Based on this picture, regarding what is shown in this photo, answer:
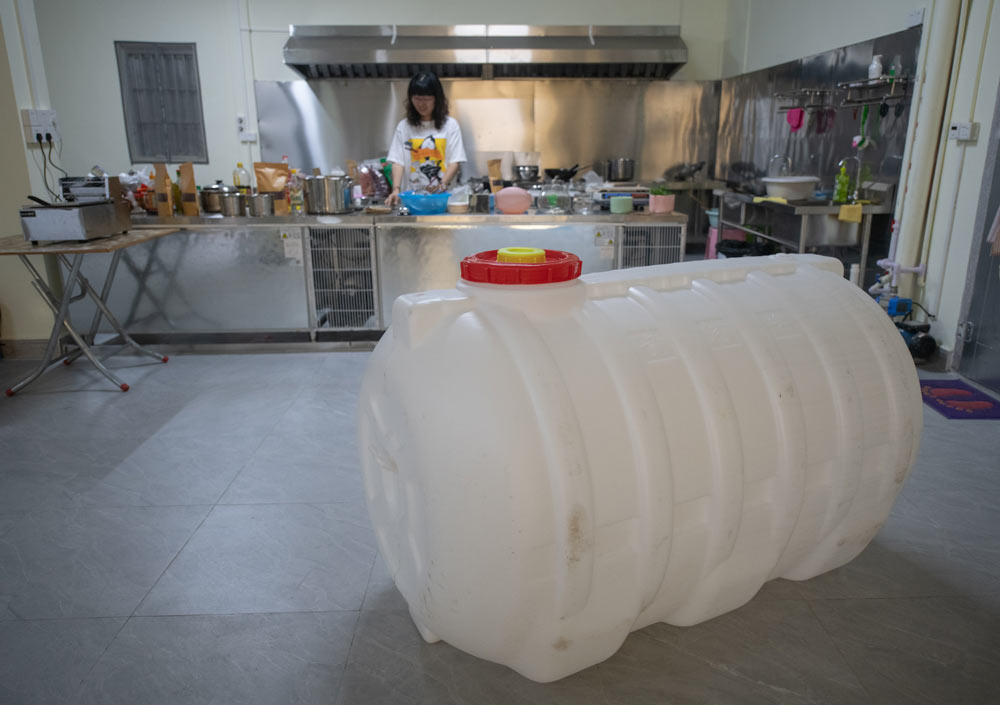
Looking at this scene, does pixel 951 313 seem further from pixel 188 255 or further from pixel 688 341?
pixel 188 255

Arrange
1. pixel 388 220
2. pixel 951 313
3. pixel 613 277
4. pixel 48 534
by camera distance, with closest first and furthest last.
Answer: pixel 613 277
pixel 48 534
pixel 951 313
pixel 388 220

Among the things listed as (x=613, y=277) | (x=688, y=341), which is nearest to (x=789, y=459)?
(x=688, y=341)

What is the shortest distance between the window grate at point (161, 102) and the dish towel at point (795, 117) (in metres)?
6.05

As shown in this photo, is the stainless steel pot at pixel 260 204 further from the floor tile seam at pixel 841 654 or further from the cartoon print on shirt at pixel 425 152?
the floor tile seam at pixel 841 654

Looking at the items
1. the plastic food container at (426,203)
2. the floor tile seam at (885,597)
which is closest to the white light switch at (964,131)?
the floor tile seam at (885,597)

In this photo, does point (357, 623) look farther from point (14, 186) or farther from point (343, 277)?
point (14, 186)

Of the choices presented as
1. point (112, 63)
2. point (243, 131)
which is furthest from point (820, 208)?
point (112, 63)

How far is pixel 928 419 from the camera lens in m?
3.48

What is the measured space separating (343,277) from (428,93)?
2219 mm

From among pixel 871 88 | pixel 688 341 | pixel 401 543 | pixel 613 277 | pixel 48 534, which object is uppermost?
pixel 871 88

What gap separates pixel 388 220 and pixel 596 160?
4007 millimetres

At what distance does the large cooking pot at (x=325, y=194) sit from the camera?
461 cm

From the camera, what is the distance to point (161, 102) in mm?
7426

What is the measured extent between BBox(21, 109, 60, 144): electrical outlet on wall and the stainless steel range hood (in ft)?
9.37
